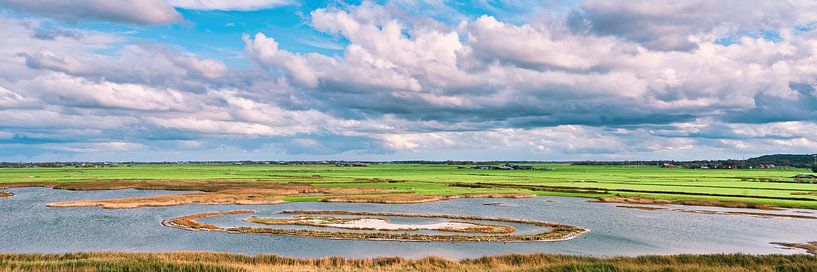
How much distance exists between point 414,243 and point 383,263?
9.93m

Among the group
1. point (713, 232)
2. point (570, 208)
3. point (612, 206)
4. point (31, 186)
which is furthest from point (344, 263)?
point (31, 186)

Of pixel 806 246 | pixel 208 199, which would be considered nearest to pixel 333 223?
pixel 208 199

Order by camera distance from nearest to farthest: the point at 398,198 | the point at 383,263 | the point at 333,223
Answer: the point at 383,263, the point at 333,223, the point at 398,198

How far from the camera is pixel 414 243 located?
45844 millimetres

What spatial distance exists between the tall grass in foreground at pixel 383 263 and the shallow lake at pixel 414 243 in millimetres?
4570

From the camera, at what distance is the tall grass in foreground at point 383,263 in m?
32.0

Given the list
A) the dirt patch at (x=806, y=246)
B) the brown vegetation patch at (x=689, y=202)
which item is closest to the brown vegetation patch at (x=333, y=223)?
the dirt patch at (x=806, y=246)

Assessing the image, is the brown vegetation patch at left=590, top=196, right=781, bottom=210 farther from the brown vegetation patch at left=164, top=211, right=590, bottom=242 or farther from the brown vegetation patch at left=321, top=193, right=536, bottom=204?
the brown vegetation patch at left=164, top=211, right=590, bottom=242

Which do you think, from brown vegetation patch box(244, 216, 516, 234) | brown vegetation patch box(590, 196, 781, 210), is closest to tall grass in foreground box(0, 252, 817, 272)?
brown vegetation patch box(244, 216, 516, 234)

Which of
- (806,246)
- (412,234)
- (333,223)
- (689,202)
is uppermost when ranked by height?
(689,202)

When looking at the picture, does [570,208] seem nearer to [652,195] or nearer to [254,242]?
[652,195]

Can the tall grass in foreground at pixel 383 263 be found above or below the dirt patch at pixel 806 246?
above

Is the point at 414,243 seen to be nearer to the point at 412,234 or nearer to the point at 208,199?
the point at 412,234

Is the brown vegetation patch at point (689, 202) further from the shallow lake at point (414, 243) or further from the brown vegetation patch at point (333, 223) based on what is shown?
the brown vegetation patch at point (333, 223)
